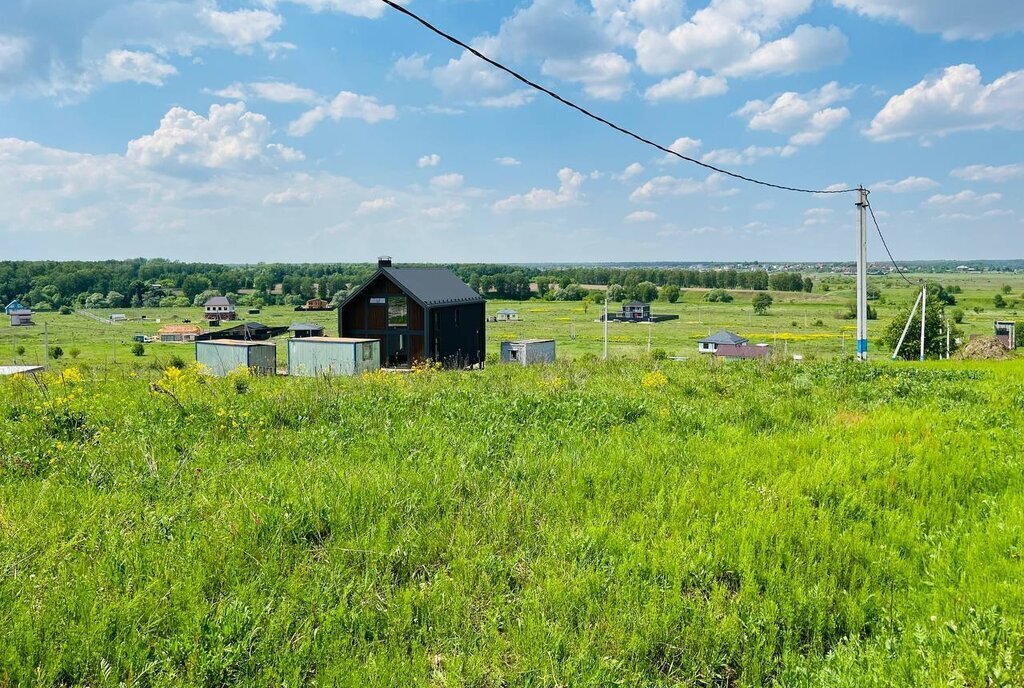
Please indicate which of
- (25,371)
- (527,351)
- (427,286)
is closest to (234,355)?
(427,286)

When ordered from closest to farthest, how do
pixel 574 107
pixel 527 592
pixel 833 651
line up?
pixel 833 651
pixel 527 592
pixel 574 107

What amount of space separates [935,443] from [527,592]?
220 inches

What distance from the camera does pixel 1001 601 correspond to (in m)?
3.77

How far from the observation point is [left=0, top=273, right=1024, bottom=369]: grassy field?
234ft

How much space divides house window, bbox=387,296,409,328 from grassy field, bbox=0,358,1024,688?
22967mm

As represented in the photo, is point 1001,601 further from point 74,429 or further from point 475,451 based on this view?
point 74,429

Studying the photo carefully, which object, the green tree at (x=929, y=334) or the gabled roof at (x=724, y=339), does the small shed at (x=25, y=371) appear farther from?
the gabled roof at (x=724, y=339)

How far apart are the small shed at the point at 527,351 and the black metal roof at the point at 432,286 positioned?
10.8 feet

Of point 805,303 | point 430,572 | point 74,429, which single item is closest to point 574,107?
point 430,572

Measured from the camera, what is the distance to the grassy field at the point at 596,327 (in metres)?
71.4

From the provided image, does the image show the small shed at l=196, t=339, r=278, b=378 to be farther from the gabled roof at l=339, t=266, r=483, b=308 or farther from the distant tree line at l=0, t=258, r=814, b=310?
the distant tree line at l=0, t=258, r=814, b=310

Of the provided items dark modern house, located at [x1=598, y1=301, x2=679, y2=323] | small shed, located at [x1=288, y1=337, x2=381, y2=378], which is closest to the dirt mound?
small shed, located at [x1=288, y1=337, x2=381, y2=378]

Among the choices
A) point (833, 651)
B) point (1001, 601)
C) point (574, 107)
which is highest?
point (574, 107)

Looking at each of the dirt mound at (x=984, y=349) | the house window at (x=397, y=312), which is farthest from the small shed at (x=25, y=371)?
the dirt mound at (x=984, y=349)
